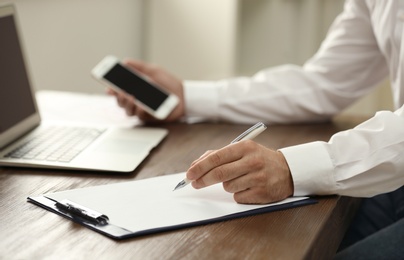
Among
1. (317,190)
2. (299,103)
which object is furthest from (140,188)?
(299,103)

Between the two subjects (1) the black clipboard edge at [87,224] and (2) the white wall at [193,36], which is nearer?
(1) the black clipboard edge at [87,224]

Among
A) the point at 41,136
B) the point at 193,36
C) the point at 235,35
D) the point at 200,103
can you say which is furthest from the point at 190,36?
the point at 41,136

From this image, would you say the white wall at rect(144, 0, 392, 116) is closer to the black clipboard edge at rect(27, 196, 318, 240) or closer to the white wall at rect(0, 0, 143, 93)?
the white wall at rect(0, 0, 143, 93)

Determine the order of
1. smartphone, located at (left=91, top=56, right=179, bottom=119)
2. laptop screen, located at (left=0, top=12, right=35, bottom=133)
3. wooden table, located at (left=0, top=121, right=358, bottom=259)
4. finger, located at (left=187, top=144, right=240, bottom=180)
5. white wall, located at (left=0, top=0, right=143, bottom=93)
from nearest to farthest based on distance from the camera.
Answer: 1. wooden table, located at (left=0, top=121, right=358, bottom=259)
2. finger, located at (left=187, top=144, right=240, bottom=180)
3. laptop screen, located at (left=0, top=12, right=35, bottom=133)
4. smartphone, located at (left=91, top=56, right=179, bottom=119)
5. white wall, located at (left=0, top=0, right=143, bottom=93)

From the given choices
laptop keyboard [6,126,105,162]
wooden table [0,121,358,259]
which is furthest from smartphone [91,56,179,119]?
wooden table [0,121,358,259]

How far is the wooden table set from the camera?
721 millimetres

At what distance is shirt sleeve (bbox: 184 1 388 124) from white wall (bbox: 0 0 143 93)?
83cm

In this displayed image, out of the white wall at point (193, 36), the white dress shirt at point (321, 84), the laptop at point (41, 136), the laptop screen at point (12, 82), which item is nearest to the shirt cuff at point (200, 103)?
the white dress shirt at point (321, 84)

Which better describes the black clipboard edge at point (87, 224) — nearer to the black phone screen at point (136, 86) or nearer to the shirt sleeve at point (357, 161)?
the shirt sleeve at point (357, 161)

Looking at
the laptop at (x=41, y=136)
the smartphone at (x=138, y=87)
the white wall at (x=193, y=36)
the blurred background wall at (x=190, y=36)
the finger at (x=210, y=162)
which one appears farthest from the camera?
the white wall at (x=193, y=36)

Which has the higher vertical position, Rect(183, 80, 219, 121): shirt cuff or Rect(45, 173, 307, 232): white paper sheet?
Rect(45, 173, 307, 232): white paper sheet

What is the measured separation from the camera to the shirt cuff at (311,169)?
3.02 feet

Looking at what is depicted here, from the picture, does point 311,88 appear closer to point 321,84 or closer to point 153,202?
point 321,84

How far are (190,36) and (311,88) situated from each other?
141cm
